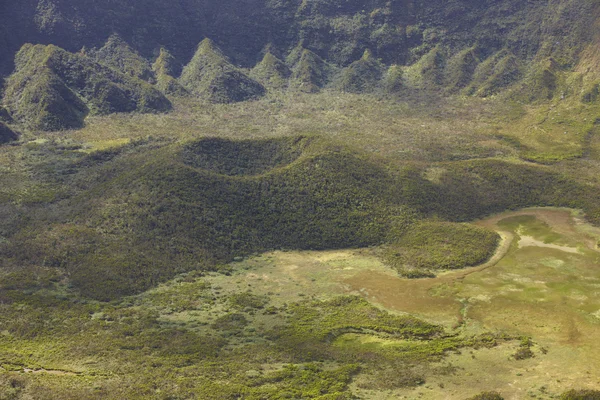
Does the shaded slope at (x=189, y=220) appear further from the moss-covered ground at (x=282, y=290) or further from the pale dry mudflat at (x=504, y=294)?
the pale dry mudflat at (x=504, y=294)

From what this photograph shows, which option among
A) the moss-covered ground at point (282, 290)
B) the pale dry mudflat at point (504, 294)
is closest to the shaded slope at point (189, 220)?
the moss-covered ground at point (282, 290)

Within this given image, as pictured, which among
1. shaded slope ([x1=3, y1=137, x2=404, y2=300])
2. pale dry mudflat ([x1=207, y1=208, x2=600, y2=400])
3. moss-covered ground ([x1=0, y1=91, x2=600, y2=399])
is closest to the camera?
moss-covered ground ([x1=0, y1=91, x2=600, y2=399])

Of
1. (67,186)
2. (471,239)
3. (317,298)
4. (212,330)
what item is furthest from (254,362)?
(67,186)

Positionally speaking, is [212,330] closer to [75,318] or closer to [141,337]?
[141,337]

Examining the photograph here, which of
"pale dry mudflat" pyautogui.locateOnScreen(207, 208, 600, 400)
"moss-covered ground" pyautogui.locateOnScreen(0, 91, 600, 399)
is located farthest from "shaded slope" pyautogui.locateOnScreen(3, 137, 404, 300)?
"pale dry mudflat" pyautogui.locateOnScreen(207, 208, 600, 400)

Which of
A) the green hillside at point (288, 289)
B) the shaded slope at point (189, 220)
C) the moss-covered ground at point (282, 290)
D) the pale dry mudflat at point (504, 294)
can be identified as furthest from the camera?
the shaded slope at point (189, 220)

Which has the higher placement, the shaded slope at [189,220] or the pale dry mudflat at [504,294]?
the shaded slope at [189,220]

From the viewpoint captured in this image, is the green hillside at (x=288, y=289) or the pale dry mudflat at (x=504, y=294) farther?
the pale dry mudflat at (x=504, y=294)

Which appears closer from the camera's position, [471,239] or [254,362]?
[254,362]

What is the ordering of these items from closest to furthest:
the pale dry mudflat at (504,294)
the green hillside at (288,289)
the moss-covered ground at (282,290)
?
the green hillside at (288,289)
the moss-covered ground at (282,290)
the pale dry mudflat at (504,294)

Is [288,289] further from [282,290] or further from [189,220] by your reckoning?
[189,220]

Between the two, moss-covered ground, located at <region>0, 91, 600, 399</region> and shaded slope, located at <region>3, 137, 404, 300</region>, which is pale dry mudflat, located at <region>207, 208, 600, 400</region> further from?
shaded slope, located at <region>3, 137, 404, 300</region>
